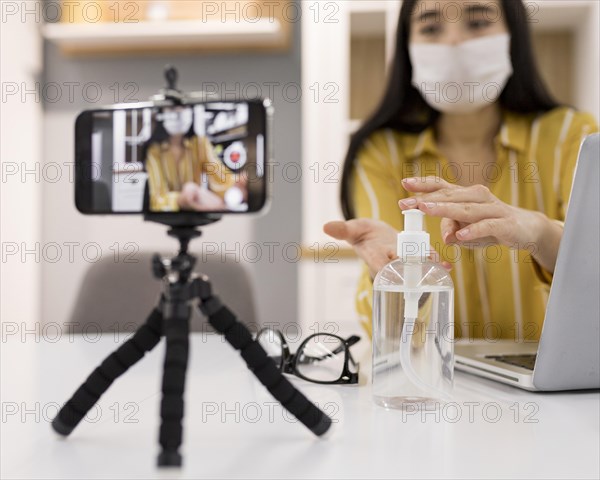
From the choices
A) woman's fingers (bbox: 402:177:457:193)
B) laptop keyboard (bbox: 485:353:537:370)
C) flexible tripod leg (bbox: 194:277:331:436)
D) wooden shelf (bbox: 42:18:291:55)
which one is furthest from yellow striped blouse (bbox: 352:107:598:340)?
wooden shelf (bbox: 42:18:291:55)

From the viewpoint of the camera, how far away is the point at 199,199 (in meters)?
0.37

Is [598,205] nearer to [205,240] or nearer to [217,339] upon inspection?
[217,339]

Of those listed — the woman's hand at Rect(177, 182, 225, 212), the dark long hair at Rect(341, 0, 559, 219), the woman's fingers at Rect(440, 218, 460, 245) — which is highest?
the dark long hair at Rect(341, 0, 559, 219)

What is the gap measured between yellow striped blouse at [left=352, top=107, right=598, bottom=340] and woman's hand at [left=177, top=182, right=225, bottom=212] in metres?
0.76

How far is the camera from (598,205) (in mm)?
545

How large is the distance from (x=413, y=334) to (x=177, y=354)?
25cm

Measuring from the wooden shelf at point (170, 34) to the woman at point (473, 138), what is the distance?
885mm

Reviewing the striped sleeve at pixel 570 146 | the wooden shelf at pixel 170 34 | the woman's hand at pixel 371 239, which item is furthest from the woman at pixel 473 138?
the wooden shelf at pixel 170 34

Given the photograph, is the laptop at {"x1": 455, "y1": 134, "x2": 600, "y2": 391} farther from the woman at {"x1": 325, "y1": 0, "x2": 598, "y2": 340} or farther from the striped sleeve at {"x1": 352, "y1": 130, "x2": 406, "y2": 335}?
the striped sleeve at {"x1": 352, "y1": 130, "x2": 406, "y2": 335}

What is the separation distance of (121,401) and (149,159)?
0.28m

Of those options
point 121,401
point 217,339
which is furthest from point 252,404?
point 217,339

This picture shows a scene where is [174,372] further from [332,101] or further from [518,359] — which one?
[332,101]

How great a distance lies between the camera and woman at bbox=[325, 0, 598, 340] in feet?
3.89

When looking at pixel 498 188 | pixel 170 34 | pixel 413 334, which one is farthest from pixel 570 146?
pixel 170 34
